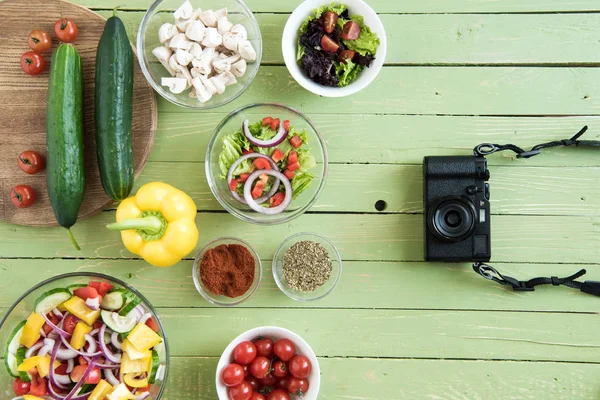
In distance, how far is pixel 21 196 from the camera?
1871 millimetres

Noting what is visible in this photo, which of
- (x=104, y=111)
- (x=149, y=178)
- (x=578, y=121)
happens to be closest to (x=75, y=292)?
(x=149, y=178)

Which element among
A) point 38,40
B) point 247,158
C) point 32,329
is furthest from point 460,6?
point 32,329

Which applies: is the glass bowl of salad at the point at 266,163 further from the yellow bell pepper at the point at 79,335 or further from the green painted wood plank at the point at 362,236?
the yellow bell pepper at the point at 79,335

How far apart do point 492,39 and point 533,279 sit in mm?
847

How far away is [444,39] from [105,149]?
121cm

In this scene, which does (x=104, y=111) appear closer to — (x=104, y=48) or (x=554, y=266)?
(x=104, y=48)

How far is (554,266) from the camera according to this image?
6.57ft

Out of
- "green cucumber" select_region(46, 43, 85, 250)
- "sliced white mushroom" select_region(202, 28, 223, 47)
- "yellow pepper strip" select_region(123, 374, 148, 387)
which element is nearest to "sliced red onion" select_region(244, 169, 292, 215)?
"sliced white mushroom" select_region(202, 28, 223, 47)

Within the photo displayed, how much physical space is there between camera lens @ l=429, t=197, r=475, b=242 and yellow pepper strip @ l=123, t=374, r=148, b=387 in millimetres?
1049

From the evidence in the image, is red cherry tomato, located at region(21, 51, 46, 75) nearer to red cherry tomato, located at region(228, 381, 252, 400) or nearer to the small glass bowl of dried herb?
the small glass bowl of dried herb

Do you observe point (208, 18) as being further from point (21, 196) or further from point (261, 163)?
point (21, 196)

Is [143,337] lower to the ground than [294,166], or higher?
lower

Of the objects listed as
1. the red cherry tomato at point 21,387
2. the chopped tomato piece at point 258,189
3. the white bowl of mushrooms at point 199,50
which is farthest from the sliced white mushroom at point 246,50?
the red cherry tomato at point 21,387

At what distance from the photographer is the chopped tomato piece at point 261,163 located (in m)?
1.86
